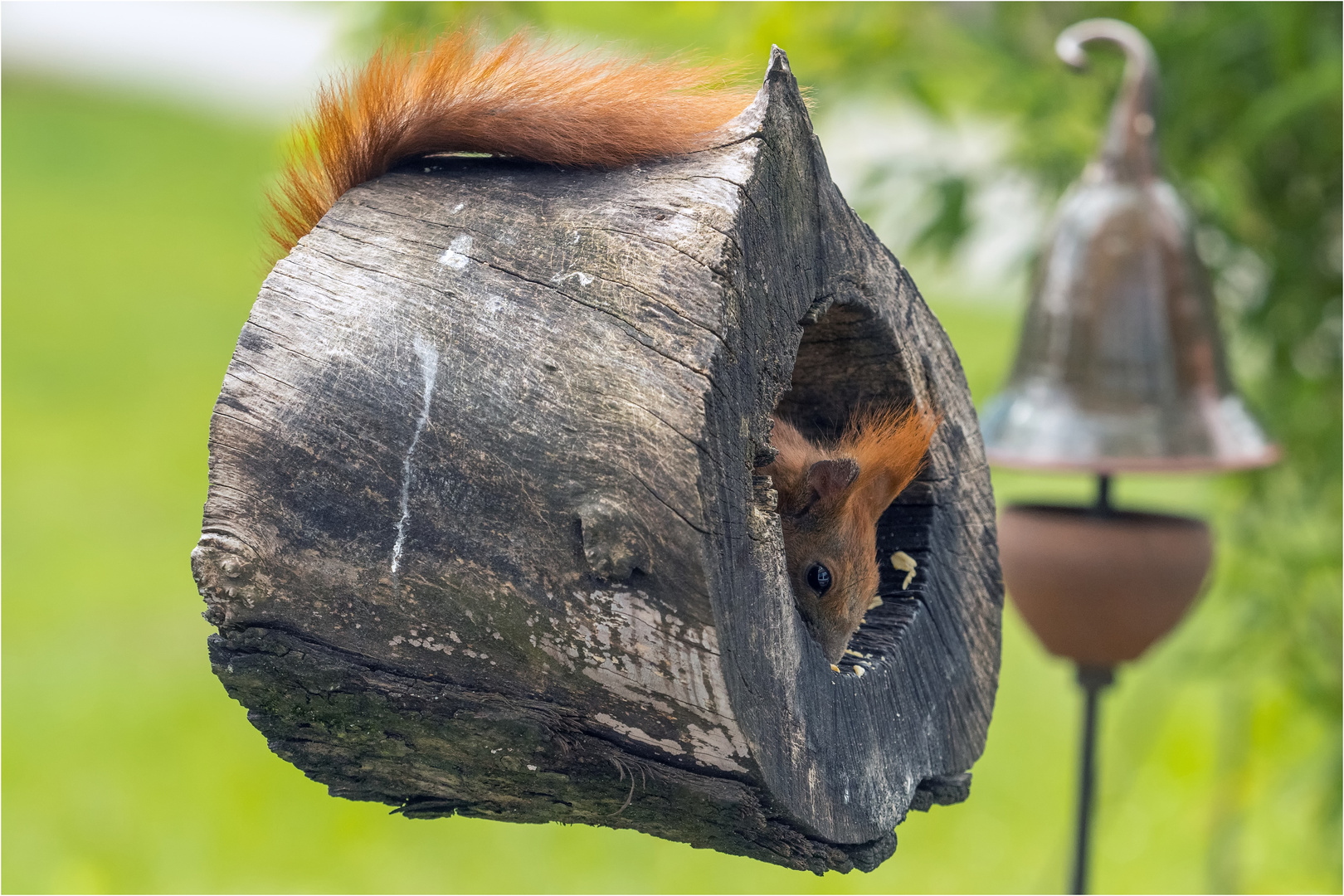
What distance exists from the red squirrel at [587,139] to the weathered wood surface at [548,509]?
0.03 meters

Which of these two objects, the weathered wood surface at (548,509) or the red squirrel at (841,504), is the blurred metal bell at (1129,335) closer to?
the red squirrel at (841,504)

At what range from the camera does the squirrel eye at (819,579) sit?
977 millimetres

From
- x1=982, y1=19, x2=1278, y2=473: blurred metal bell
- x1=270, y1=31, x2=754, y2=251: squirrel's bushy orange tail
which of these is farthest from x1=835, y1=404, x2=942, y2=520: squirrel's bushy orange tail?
x1=982, y1=19, x2=1278, y2=473: blurred metal bell

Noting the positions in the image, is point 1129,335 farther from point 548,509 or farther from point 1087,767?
point 548,509

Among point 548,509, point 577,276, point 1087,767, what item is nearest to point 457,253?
point 577,276

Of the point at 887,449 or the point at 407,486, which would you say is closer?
the point at 407,486

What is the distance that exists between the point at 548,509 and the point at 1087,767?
1.40 meters

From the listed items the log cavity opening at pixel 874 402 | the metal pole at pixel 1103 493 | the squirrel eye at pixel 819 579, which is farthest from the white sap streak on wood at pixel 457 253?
the metal pole at pixel 1103 493

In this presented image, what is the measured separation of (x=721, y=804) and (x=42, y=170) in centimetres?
499

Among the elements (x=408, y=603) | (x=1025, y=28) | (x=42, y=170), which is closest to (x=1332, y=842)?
(x=1025, y=28)

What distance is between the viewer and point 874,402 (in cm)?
103

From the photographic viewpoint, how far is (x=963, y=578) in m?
1.01

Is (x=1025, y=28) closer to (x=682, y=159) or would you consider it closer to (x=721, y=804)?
(x=682, y=159)

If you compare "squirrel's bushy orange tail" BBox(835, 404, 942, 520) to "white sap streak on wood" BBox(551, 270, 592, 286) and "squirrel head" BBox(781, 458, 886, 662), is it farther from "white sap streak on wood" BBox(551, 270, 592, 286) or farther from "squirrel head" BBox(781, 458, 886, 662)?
"white sap streak on wood" BBox(551, 270, 592, 286)
